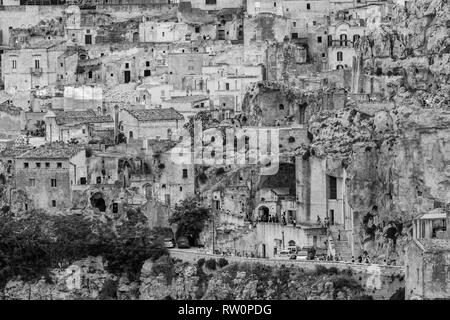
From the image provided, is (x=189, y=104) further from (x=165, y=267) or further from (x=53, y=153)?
(x=165, y=267)

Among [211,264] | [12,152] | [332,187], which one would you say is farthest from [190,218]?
[12,152]

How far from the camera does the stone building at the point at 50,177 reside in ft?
392

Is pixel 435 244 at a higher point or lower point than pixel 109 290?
higher

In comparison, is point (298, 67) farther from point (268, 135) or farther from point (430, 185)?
point (430, 185)

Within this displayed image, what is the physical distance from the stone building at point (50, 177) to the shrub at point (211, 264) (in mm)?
8638

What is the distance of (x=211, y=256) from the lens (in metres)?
114

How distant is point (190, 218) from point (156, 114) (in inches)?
322

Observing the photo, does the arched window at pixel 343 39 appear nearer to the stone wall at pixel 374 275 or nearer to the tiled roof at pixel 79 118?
the tiled roof at pixel 79 118

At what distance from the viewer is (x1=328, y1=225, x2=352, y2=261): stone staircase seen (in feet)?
368

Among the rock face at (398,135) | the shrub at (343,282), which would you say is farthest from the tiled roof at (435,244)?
the shrub at (343,282)

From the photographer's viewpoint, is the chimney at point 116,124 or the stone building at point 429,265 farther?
the chimney at point 116,124

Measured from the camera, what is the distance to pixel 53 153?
4719 inches

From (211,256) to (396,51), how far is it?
1469 cm
